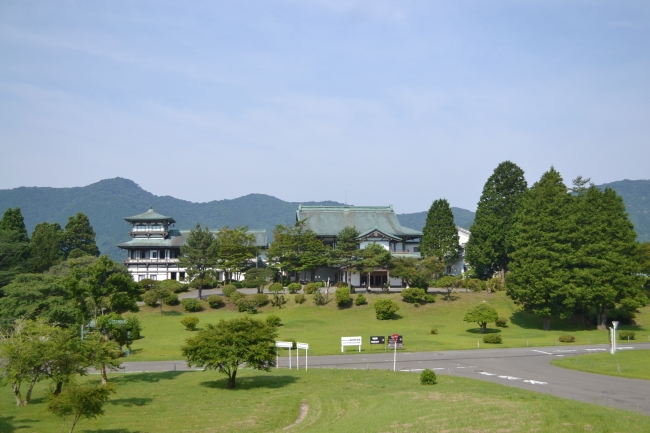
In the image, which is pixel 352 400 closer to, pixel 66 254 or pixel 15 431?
pixel 15 431

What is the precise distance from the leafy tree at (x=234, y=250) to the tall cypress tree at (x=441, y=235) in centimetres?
2274

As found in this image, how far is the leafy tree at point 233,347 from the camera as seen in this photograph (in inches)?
1217

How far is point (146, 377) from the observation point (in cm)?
3384

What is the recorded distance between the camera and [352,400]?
1062 inches

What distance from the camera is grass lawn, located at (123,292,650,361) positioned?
47.8m

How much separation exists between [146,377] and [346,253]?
37354 millimetres

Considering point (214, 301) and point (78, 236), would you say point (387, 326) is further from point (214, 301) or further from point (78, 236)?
point (78, 236)

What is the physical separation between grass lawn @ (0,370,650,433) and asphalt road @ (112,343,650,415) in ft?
9.25

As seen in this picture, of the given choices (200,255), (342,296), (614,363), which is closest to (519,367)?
(614,363)

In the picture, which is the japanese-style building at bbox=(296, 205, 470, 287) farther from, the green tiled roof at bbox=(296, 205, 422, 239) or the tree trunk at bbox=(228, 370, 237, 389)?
the tree trunk at bbox=(228, 370, 237, 389)

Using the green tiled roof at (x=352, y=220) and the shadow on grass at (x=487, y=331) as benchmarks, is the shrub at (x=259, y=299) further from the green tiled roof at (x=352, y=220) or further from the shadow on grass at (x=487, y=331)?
the shadow on grass at (x=487, y=331)

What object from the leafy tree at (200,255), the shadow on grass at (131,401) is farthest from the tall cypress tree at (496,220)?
the shadow on grass at (131,401)

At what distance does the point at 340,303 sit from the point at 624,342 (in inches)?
1099

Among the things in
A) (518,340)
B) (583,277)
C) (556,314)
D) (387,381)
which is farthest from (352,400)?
(556,314)
